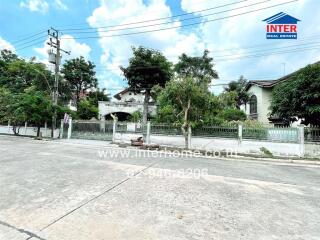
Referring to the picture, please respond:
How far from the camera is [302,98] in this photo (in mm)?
12750

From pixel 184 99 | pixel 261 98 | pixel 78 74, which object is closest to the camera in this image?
pixel 184 99

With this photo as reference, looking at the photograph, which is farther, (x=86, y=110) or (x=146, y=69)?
(x=86, y=110)

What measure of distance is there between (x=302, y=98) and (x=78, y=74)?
2932cm

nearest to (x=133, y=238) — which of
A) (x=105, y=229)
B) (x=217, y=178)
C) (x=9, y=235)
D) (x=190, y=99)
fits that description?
(x=105, y=229)

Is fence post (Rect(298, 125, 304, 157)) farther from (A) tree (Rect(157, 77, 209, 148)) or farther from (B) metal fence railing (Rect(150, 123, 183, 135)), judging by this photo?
(B) metal fence railing (Rect(150, 123, 183, 135))

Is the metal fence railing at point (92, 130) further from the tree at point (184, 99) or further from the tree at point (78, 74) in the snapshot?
the tree at point (78, 74)

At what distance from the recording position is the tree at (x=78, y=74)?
3278cm

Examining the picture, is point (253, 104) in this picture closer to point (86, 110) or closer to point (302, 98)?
point (302, 98)

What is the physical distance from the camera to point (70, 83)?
33.4m

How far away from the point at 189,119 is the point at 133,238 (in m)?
11.3

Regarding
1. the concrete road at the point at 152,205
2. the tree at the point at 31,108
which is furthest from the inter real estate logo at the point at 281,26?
the tree at the point at 31,108

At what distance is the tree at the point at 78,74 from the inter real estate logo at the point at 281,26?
1075 inches

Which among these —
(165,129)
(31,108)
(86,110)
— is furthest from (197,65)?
(31,108)

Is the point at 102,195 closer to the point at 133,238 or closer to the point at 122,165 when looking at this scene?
the point at 133,238
